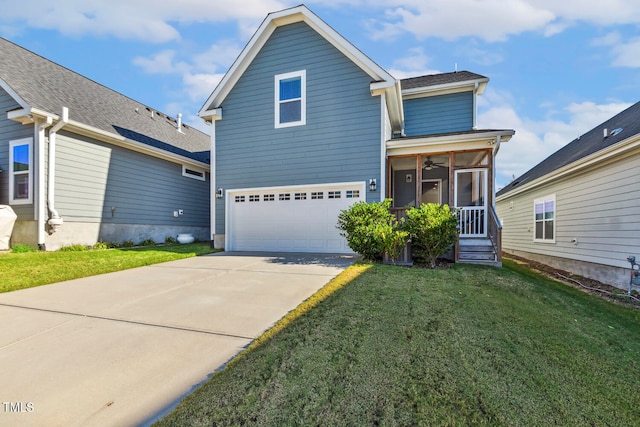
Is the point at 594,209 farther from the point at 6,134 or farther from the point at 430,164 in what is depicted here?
the point at 6,134

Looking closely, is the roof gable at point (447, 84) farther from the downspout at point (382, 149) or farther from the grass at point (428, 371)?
the grass at point (428, 371)

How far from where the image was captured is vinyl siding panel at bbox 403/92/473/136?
11586mm

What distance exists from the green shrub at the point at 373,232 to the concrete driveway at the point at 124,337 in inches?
68.1

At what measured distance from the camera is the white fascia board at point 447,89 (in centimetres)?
1112

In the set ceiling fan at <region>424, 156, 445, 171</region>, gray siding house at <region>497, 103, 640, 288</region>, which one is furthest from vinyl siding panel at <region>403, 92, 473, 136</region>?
gray siding house at <region>497, 103, 640, 288</region>

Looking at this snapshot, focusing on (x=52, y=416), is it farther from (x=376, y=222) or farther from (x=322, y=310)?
(x=376, y=222)

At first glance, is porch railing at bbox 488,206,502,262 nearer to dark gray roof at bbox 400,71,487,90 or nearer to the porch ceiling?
the porch ceiling

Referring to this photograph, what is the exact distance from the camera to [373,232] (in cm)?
688

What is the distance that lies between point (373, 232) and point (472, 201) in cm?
539

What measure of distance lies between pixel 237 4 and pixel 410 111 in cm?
723

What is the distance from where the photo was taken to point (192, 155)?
1349cm

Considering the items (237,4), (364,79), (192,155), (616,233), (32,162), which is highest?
(237,4)

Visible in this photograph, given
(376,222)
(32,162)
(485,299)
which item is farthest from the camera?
(32,162)

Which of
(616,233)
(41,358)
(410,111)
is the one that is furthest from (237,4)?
(616,233)
